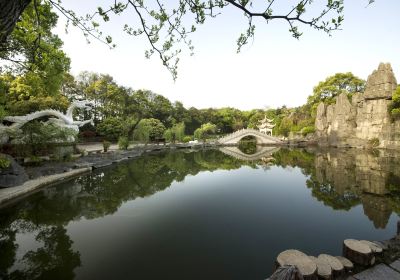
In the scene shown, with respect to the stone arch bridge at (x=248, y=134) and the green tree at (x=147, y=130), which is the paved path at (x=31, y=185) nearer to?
the green tree at (x=147, y=130)

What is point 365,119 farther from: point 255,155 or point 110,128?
point 110,128

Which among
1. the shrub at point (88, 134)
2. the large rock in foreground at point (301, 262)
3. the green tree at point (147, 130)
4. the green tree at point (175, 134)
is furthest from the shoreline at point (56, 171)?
the green tree at point (175, 134)

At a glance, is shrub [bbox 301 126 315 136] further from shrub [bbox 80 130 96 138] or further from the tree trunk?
the tree trunk

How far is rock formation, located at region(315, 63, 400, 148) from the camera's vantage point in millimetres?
24594

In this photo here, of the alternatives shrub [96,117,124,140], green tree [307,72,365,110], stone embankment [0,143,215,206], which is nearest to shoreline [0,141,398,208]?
stone embankment [0,143,215,206]

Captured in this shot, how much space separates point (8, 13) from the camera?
1.95m

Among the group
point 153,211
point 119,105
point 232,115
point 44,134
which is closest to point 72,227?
point 153,211

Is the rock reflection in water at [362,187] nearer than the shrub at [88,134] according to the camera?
Yes

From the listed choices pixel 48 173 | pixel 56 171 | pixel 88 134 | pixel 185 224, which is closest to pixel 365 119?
pixel 185 224

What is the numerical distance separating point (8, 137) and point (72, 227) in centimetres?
1226

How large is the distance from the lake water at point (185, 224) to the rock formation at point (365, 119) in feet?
50.9

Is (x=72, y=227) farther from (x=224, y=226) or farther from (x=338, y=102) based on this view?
(x=338, y=102)

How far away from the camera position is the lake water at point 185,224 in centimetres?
460

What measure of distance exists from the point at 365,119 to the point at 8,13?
31447 millimetres
